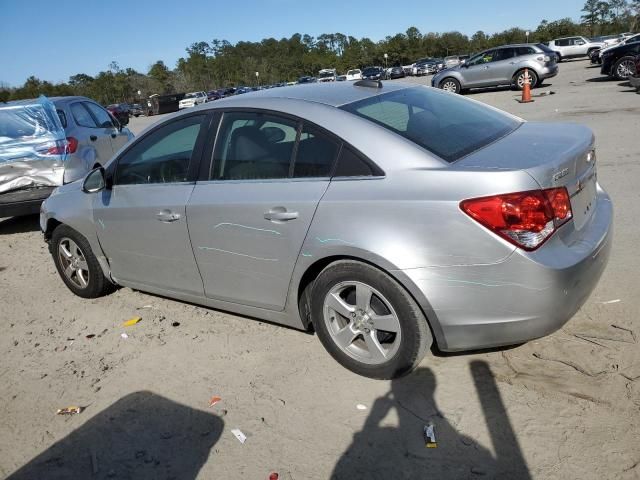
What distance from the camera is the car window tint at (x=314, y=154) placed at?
9.79 ft

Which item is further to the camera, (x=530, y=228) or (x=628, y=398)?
(x=628, y=398)

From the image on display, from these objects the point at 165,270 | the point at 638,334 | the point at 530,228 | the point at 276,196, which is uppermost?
the point at 276,196

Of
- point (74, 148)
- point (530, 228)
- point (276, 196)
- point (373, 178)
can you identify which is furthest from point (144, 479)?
point (74, 148)

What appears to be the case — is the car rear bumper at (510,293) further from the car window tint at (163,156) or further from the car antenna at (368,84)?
A: the car window tint at (163,156)

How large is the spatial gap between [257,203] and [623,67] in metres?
19.3

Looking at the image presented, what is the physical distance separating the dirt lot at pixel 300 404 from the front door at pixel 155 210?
0.48 metres

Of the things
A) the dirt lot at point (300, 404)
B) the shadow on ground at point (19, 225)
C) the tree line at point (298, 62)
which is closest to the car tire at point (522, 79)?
the dirt lot at point (300, 404)

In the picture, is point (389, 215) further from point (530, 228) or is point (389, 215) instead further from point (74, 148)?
point (74, 148)

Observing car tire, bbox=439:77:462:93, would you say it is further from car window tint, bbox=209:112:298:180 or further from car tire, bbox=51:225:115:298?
car window tint, bbox=209:112:298:180

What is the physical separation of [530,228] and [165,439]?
2.16 m

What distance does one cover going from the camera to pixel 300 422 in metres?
2.80

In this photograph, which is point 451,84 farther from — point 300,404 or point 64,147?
point 300,404

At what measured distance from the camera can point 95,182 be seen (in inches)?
165

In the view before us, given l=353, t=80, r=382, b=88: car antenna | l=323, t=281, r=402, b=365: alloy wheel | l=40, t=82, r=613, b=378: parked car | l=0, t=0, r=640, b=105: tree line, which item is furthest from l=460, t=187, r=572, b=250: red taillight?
l=0, t=0, r=640, b=105: tree line
